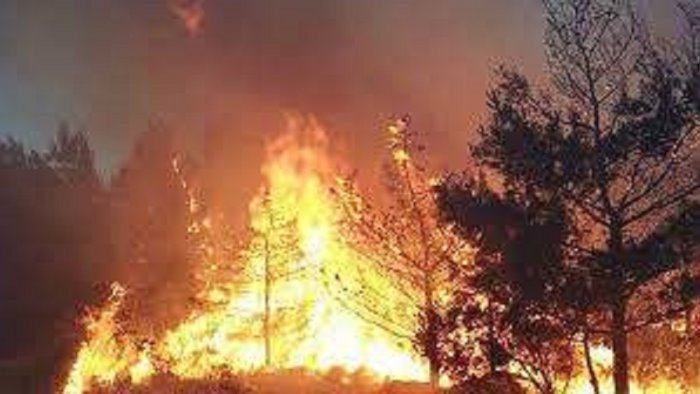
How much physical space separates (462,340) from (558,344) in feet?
5.52

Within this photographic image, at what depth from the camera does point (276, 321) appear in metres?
41.2

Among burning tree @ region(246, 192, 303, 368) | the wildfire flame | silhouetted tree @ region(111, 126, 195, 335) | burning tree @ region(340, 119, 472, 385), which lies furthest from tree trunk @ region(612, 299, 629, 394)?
silhouetted tree @ region(111, 126, 195, 335)

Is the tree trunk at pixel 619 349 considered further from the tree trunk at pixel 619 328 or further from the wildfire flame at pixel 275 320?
the wildfire flame at pixel 275 320

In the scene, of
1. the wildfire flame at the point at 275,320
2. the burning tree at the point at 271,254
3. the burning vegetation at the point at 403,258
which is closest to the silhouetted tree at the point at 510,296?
the burning vegetation at the point at 403,258

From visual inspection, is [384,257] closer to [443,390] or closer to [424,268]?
[424,268]

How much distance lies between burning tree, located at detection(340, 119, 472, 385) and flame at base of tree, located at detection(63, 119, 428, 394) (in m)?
2.10

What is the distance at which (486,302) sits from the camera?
21.2 m

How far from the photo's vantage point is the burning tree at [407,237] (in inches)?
1286

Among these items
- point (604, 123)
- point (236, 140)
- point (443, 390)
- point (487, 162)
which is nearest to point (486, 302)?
point (487, 162)

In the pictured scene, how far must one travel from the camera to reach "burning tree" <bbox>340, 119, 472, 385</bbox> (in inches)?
1286

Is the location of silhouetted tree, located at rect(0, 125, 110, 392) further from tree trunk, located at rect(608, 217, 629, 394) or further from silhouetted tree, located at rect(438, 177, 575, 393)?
tree trunk, located at rect(608, 217, 629, 394)

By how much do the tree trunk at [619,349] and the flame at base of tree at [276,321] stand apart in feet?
54.7

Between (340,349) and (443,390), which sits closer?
(443,390)

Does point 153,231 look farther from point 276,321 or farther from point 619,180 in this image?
point 619,180
